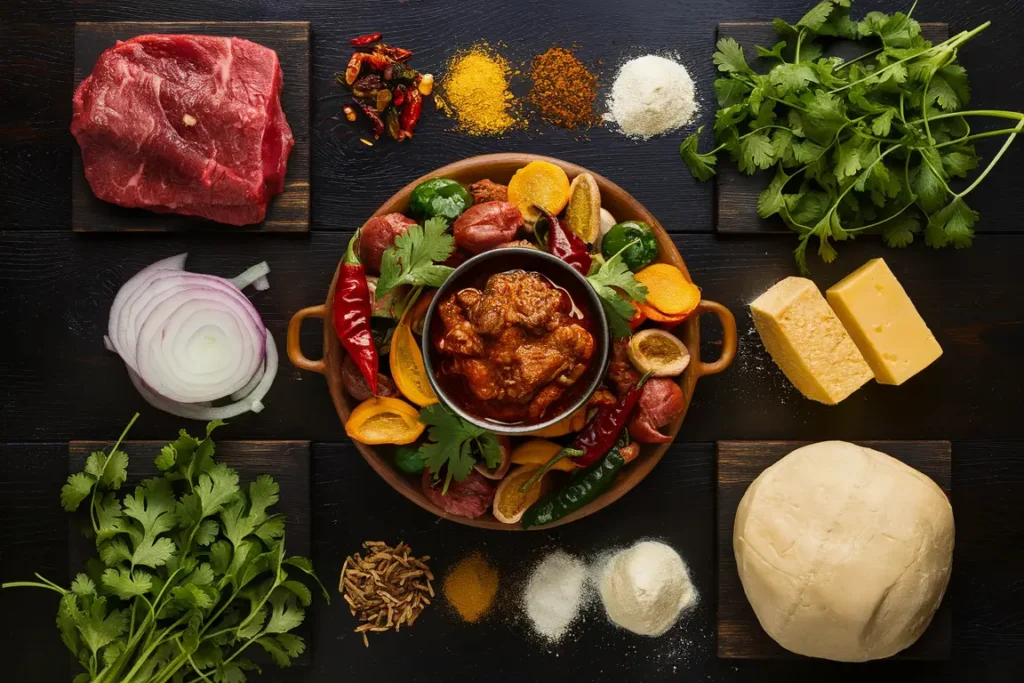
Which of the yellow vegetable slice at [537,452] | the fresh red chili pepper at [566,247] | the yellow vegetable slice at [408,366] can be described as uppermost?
the fresh red chili pepper at [566,247]

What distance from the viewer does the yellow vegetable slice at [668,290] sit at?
2643 mm

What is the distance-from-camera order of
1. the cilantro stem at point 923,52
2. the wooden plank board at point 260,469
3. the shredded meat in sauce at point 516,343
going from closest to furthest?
the shredded meat in sauce at point 516,343
the cilantro stem at point 923,52
the wooden plank board at point 260,469

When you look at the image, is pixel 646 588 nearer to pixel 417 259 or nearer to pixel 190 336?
pixel 417 259

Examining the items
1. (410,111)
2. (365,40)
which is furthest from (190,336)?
Result: (365,40)

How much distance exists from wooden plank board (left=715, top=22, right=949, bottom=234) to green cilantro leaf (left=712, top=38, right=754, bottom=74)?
0.24 ft

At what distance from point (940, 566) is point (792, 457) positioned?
60 centimetres

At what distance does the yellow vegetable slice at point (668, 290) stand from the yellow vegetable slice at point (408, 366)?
0.75 metres

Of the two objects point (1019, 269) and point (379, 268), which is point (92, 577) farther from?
point (1019, 269)

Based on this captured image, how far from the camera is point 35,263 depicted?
303 cm

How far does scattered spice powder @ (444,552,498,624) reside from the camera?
118 inches

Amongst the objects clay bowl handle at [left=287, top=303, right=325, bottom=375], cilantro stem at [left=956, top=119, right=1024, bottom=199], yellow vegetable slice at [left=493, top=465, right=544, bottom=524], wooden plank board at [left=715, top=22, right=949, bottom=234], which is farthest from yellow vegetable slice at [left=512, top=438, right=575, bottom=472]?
cilantro stem at [left=956, top=119, right=1024, bottom=199]

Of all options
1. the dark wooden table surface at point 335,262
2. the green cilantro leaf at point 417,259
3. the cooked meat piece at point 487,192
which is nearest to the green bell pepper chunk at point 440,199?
the cooked meat piece at point 487,192

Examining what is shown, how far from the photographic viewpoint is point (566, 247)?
250cm

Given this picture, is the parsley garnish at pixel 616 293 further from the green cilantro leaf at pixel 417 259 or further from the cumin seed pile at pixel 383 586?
the cumin seed pile at pixel 383 586
